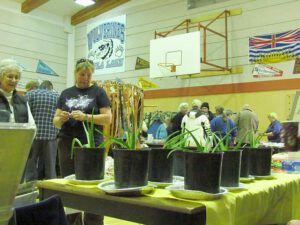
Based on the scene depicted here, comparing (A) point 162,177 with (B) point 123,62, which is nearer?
(A) point 162,177

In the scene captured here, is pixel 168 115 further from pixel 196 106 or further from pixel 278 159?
pixel 278 159

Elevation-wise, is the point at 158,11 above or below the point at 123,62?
above

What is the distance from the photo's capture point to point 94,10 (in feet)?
36.2

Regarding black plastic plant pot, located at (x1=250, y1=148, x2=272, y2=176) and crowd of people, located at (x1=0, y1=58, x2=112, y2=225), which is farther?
crowd of people, located at (x1=0, y1=58, x2=112, y2=225)

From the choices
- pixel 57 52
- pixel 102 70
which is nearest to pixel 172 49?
pixel 102 70

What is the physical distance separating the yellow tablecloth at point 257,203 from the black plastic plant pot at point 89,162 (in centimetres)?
4

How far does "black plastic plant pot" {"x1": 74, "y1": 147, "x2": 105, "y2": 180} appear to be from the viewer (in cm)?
129

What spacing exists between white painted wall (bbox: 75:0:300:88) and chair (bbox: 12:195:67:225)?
7.12m

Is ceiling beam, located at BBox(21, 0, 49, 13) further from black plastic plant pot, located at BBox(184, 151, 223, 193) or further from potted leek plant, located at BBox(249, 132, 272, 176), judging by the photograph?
black plastic plant pot, located at BBox(184, 151, 223, 193)

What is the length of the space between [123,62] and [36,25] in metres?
2.78

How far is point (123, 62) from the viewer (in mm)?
10445

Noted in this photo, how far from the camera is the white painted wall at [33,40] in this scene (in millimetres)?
10023

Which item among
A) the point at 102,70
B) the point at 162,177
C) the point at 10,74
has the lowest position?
the point at 162,177

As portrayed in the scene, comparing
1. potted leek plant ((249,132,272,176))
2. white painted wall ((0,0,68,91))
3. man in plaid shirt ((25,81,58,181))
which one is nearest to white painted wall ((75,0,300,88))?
white painted wall ((0,0,68,91))
